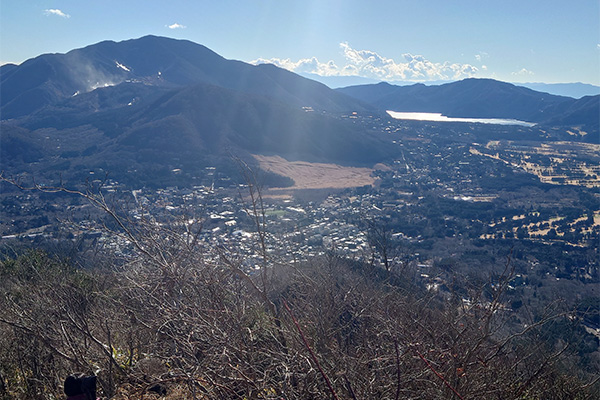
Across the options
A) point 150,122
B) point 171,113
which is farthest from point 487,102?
point 150,122

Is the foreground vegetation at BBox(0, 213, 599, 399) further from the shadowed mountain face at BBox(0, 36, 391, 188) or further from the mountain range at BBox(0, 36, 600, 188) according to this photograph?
the shadowed mountain face at BBox(0, 36, 391, 188)

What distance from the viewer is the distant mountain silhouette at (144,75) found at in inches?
2421

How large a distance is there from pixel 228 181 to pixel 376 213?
386 inches

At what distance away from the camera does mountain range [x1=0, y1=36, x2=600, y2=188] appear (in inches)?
1294

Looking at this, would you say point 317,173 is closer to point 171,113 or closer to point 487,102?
point 171,113

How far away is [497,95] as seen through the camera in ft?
315

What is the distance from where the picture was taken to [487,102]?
93.2m

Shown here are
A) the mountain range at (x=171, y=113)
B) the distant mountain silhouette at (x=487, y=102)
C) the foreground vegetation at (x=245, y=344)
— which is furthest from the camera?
the distant mountain silhouette at (x=487, y=102)

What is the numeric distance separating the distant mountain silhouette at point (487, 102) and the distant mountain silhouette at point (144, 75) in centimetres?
2399

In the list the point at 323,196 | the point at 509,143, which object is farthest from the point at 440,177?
the point at 509,143

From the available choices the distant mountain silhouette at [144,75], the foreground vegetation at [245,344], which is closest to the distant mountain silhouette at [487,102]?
the distant mountain silhouette at [144,75]

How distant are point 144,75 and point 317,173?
5798cm

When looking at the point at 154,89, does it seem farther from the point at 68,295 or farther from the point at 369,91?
the point at 369,91

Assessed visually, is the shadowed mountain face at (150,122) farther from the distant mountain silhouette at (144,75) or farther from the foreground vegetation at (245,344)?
the foreground vegetation at (245,344)
